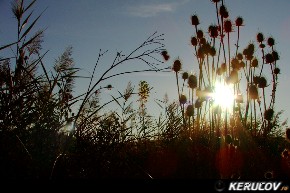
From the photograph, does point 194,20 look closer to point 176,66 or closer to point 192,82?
point 176,66

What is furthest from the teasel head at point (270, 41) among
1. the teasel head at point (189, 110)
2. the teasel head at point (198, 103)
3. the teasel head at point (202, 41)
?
the teasel head at point (189, 110)

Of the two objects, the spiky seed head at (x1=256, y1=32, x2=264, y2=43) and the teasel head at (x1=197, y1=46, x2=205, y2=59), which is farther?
the spiky seed head at (x1=256, y1=32, x2=264, y2=43)

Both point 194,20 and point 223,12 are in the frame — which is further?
point 194,20

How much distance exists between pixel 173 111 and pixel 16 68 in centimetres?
253

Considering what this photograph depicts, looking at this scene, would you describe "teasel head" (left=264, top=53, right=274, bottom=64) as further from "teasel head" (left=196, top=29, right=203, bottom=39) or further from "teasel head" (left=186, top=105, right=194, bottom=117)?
"teasel head" (left=186, top=105, right=194, bottom=117)

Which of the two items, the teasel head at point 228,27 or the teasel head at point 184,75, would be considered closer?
the teasel head at point 228,27

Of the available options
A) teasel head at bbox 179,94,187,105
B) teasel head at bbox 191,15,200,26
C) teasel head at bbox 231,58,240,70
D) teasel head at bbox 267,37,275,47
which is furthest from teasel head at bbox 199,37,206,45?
teasel head at bbox 267,37,275,47

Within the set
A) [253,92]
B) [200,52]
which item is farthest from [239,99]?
[200,52]

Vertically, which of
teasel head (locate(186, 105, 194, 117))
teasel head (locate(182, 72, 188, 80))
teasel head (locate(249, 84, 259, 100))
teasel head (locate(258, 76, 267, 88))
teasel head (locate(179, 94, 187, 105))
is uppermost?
teasel head (locate(182, 72, 188, 80))

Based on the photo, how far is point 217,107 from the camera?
21.3ft

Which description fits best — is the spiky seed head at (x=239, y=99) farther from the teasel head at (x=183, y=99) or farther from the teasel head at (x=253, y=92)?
the teasel head at (x=183, y=99)

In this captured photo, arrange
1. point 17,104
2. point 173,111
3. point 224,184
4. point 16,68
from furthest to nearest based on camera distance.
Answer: point 173,111, point 16,68, point 17,104, point 224,184

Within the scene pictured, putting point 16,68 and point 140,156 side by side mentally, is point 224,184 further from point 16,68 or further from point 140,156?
point 140,156

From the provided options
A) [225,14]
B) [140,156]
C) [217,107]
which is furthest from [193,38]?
[140,156]
